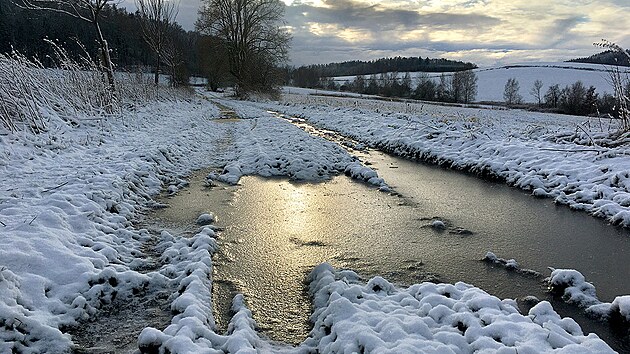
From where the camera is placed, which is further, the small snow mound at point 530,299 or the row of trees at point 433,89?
the row of trees at point 433,89

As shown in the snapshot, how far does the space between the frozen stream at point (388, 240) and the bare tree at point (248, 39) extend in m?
36.9

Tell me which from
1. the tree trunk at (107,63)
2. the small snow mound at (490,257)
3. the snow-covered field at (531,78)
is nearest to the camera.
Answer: the small snow mound at (490,257)

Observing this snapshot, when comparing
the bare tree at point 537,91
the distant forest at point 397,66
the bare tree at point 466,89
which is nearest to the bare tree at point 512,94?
the bare tree at point 537,91

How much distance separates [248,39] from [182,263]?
143 ft

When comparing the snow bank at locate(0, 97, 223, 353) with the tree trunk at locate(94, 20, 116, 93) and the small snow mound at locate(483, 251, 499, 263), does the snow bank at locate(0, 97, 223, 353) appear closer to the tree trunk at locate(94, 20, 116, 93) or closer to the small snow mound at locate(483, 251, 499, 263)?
the small snow mound at locate(483, 251, 499, 263)

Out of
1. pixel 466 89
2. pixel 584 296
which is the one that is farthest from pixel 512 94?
pixel 584 296

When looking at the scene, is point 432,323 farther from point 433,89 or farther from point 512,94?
point 512,94

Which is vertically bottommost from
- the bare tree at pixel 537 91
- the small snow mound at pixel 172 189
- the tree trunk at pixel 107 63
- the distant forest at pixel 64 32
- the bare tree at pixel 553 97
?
the small snow mound at pixel 172 189

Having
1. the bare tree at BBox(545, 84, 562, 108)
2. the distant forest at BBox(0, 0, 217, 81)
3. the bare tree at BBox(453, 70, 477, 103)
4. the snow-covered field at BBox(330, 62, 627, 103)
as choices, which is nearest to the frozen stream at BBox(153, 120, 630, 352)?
the distant forest at BBox(0, 0, 217, 81)

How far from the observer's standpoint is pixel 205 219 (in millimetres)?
5992

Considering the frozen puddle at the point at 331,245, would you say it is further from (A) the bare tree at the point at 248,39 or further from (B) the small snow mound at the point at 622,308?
(A) the bare tree at the point at 248,39

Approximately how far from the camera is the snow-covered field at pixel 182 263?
2994mm

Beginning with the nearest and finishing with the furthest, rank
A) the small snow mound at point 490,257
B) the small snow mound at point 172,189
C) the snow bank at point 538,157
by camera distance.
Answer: the small snow mound at point 490,257 < the snow bank at point 538,157 < the small snow mound at point 172,189

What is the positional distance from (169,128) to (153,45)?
18906 millimetres
